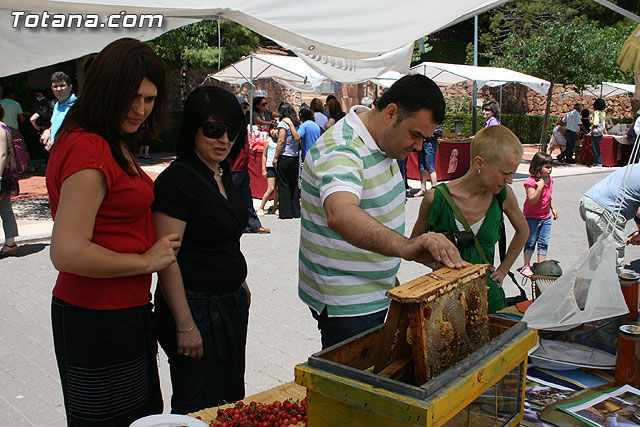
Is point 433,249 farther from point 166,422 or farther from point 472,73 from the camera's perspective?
point 472,73

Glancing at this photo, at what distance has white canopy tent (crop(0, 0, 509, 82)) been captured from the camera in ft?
8.29

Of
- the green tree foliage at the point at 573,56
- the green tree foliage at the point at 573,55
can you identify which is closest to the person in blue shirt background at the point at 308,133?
the green tree foliage at the point at 573,56

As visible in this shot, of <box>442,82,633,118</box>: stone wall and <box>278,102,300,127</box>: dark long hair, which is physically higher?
<box>442,82,633,118</box>: stone wall

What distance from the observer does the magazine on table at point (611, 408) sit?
184 cm

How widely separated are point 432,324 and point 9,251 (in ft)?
22.3

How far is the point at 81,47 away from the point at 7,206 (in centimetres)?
482

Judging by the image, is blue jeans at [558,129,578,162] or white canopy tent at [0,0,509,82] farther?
blue jeans at [558,129,578,162]

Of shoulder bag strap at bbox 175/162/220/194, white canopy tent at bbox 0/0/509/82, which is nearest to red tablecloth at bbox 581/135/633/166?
white canopy tent at bbox 0/0/509/82

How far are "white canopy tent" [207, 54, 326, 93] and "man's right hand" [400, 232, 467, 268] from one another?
11.2 meters

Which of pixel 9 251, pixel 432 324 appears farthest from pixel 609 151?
pixel 432 324

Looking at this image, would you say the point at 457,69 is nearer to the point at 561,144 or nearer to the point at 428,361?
the point at 561,144

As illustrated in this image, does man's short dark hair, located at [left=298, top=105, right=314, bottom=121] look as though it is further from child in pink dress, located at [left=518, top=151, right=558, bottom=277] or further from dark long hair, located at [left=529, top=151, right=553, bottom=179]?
dark long hair, located at [left=529, top=151, right=553, bottom=179]

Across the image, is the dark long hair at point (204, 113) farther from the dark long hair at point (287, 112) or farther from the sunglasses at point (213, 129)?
the dark long hair at point (287, 112)

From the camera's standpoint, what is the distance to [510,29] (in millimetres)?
29594
